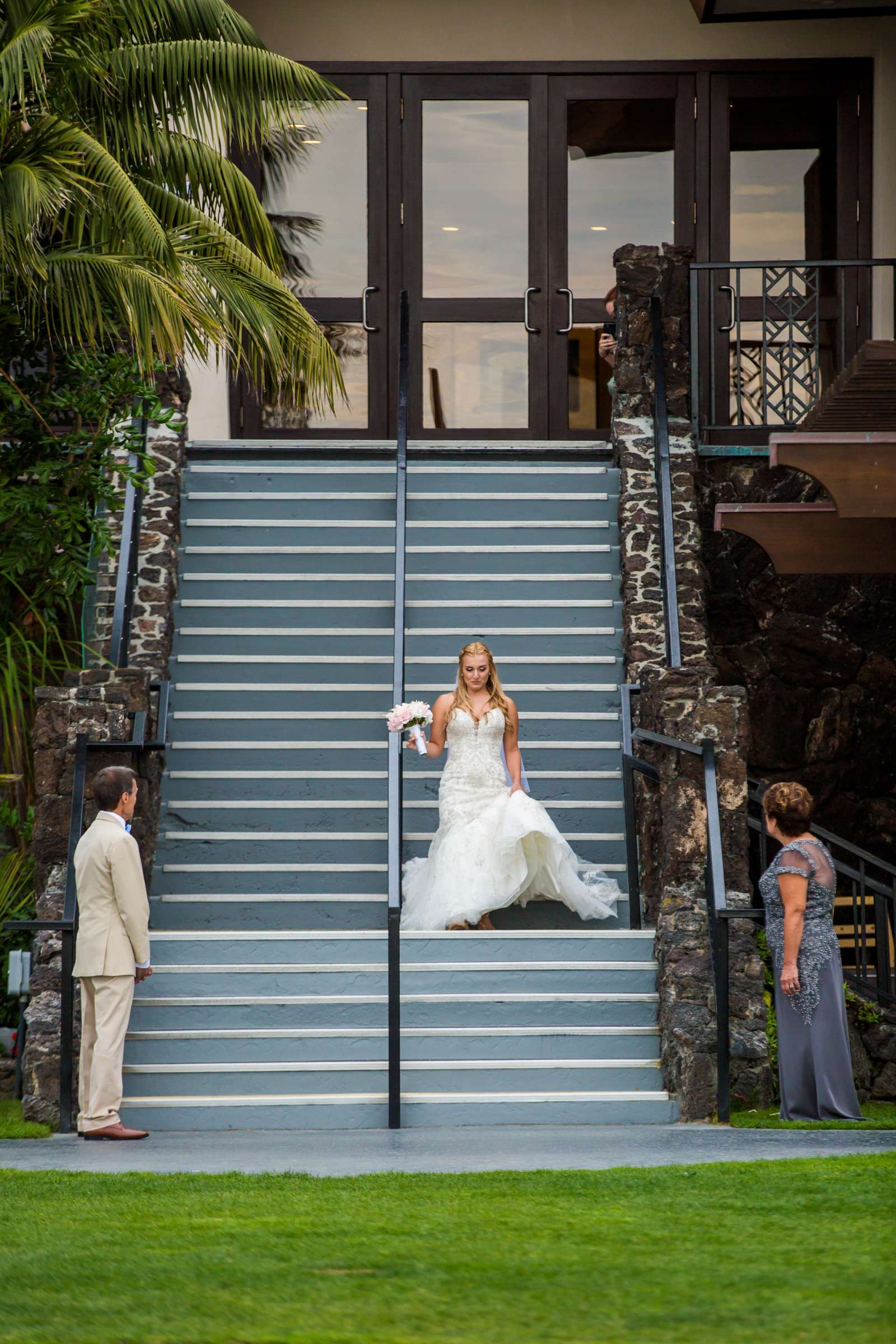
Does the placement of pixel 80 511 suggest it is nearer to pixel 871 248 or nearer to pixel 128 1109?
pixel 128 1109

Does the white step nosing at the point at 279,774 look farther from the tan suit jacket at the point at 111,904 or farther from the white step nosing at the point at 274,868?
the tan suit jacket at the point at 111,904

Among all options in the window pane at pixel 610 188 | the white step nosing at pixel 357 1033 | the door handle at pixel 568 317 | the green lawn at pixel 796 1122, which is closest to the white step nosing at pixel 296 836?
the white step nosing at pixel 357 1033

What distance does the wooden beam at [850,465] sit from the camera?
25.0ft

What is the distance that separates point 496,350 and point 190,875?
663cm

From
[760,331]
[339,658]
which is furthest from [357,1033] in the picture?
[760,331]

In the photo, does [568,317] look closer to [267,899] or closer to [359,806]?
[359,806]

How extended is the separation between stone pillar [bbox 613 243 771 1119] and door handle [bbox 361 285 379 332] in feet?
13.0

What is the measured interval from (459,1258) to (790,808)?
3.55 meters

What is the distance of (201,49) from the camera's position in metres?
9.82

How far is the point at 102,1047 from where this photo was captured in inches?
284

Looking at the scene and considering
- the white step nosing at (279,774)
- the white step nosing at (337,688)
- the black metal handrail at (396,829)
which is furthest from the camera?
the white step nosing at (337,688)

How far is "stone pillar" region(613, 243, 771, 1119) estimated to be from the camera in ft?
25.1

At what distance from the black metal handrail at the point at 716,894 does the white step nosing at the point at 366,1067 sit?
528mm

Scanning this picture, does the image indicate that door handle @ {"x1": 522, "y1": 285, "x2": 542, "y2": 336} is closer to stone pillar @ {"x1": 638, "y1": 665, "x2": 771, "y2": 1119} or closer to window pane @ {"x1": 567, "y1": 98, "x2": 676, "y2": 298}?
window pane @ {"x1": 567, "y1": 98, "x2": 676, "y2": 298}
